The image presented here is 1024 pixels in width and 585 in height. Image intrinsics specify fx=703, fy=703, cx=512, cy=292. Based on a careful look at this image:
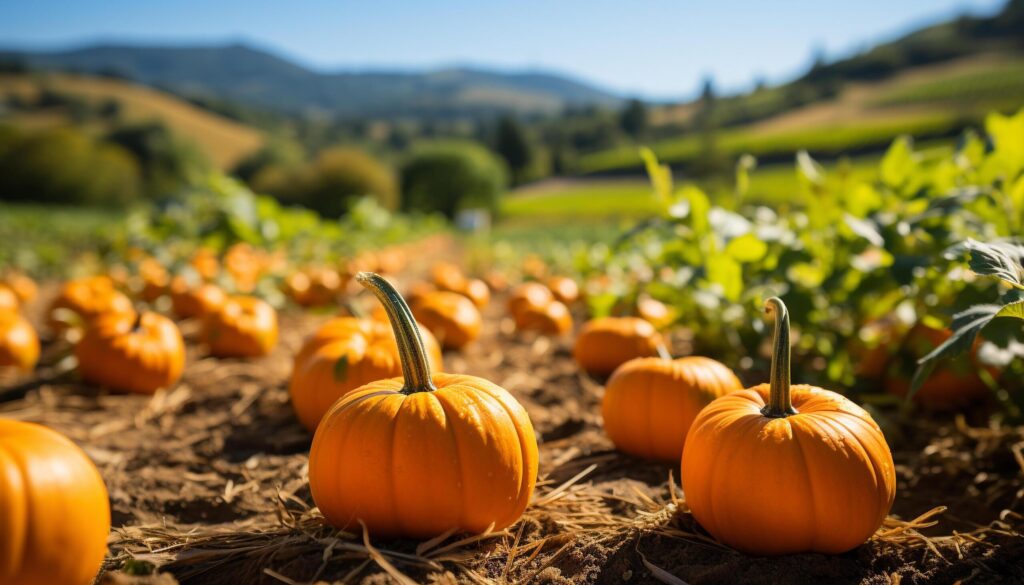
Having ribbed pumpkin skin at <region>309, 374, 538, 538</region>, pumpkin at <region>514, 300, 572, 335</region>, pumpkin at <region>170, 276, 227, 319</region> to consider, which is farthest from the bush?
ribbed pumpkin skin at <region>309, 374, 538, 538</region>

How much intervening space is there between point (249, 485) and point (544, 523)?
1.07 m

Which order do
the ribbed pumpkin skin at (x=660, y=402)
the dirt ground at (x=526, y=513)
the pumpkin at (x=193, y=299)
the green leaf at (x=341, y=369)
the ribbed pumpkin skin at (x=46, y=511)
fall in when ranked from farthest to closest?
the pumpkin at (x=193, y=299) → the green leaf at (x=341, y=369) → the ribbed pumpkin skin at (x=660, y=402) → the dirt ground at (x=526, y=513) → the ribbed pumpkin skin at (x=46, y=511)

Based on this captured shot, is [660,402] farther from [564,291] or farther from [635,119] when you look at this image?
[635,119]

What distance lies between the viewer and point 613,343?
12.6 ft

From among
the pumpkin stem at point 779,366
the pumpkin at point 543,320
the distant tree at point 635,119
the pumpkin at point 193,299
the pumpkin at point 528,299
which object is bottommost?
the pumpkin at point 543,320

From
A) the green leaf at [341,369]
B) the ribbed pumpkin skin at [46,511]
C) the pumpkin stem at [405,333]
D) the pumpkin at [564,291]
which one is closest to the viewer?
the ribbed pumpkin skin at [46,511]

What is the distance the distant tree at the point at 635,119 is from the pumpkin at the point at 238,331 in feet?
306

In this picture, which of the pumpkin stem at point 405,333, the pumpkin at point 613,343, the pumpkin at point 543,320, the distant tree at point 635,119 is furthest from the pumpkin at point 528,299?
the distant tree at point 635,119

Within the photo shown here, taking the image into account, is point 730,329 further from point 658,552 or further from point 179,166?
point 179,166

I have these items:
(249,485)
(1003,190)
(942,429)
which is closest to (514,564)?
(249,485)

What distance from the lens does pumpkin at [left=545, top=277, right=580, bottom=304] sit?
636 centimetres

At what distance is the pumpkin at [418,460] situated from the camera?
1788mm

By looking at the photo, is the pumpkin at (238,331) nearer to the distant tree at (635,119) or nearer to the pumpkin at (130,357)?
the pumpkin at (130,357)

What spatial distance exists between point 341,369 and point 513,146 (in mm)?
86254
